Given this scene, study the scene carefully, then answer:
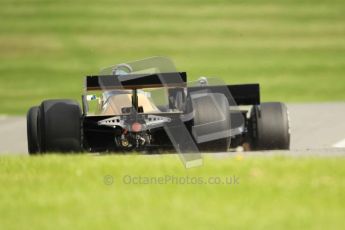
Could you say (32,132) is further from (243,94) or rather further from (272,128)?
(272,128)

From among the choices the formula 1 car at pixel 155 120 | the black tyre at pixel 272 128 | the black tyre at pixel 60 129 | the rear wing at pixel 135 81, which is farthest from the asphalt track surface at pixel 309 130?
the black tyre at pixel 60 129

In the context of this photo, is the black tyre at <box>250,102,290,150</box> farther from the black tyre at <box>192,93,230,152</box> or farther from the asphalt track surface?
the black tyre at <box>192,93,230,152</box>

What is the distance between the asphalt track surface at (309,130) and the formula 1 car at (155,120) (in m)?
0.58

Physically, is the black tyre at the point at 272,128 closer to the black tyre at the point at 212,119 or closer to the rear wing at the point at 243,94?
the rear wing at the point at 243,94

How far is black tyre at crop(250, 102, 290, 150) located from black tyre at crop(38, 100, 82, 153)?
2.10m

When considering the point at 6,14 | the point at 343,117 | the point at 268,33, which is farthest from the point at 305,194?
the point at 6,14

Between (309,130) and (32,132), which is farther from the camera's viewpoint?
(309,130)

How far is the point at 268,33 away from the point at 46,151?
76.4ft

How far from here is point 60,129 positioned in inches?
417

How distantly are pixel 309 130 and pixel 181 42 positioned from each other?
1786cm

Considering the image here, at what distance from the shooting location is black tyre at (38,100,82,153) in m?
10.6
